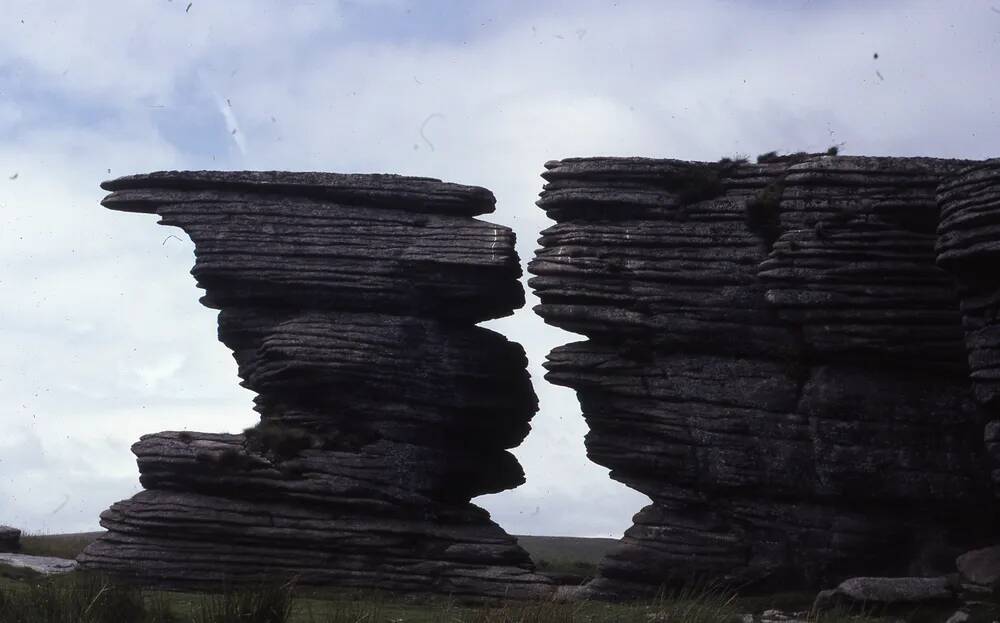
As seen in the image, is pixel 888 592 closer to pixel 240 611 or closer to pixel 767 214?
pixel 767 214

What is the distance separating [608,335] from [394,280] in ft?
21.8

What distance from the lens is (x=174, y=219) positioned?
3581cm

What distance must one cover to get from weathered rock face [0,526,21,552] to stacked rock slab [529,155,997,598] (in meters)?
20.6

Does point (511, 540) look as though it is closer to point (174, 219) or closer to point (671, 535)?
point (671, 535)

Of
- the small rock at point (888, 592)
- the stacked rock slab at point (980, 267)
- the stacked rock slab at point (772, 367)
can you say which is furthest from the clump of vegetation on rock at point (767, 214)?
the small rock at point (888, 592)

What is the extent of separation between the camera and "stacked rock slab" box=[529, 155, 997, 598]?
29594 mm

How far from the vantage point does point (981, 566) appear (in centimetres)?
2677

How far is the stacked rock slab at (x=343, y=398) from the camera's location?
32.1 meters

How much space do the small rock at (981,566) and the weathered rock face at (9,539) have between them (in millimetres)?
29953

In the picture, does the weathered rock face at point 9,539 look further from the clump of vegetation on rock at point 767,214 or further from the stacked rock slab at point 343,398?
the clump of vegetation on rock at point 767,214

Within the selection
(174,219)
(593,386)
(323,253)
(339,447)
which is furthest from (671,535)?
(174,219)

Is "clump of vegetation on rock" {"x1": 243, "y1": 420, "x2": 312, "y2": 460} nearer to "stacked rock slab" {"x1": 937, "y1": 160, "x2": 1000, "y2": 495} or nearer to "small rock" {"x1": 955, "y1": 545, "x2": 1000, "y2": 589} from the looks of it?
"small rock" {"x1": 955, "y1": 545, "x2": 1000, "y2": 589}

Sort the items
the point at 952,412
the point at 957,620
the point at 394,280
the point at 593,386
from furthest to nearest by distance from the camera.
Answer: the point at 394,280, the point at 593,386, the point at 952,412, the point at 957,620

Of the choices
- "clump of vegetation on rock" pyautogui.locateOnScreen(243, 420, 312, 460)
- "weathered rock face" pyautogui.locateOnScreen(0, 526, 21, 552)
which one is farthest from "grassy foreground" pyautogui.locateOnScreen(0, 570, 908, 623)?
→ "weathered rock face" pyautogui.locateOnScreen(0, 526, 21, 552)
